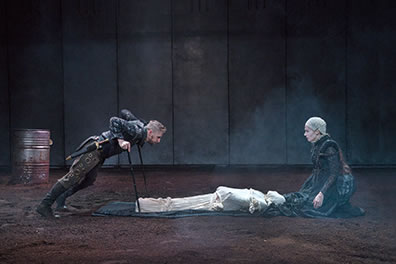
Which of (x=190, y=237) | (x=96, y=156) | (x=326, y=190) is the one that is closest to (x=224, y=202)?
(x=190, y=237)

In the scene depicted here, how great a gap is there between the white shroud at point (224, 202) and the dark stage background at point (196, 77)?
473 cm

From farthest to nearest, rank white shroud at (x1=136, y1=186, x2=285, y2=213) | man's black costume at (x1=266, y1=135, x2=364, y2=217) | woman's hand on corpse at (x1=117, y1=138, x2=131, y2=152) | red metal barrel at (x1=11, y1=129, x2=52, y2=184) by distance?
red metal barrel at (x1=11, y1=129, x2=52, y2=184) → white shroud at (x1=136, y1=186, x2=285, y2=213) → man's black costume at (x1=266, y1=135, x2=364, y2=217) → woman's hand on corpse at (x1=117, y1=138, x2=131, y2=152)

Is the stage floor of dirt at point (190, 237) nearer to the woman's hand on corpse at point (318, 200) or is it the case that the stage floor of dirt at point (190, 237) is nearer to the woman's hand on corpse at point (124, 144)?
the woman's hand on corpse at point (318, 200)

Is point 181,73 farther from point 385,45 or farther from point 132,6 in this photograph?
point 385,45

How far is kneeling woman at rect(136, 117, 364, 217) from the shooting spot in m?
4.05

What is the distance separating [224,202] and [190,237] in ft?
2.90

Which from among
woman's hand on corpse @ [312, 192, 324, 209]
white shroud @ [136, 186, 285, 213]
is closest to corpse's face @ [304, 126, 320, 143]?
woman's hand on corpse @ [312, 192, 324, 209]

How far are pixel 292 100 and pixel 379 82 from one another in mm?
1961

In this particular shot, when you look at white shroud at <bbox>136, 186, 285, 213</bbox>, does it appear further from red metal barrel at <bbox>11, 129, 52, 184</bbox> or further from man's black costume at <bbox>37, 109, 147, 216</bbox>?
red metal barrel at <bbox>11, 129, 52, 184</bbox>

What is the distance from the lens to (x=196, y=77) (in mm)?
9109

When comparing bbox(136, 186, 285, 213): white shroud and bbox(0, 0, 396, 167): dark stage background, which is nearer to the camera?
bbox(136, 186, 285, 213): white shroud

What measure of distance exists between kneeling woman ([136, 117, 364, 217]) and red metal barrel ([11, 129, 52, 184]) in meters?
3.40

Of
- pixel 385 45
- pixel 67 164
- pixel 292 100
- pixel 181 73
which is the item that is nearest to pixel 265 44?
pixel 292 100

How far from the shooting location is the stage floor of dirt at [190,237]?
2875mm
